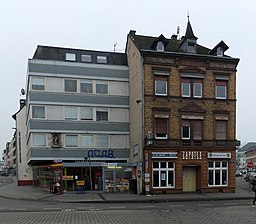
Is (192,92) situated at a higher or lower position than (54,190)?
higher

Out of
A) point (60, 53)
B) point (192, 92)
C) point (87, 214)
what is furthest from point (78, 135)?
point (87, 214)

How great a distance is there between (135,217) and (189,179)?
53.7 ft

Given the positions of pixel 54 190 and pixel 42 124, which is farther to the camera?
pixel 42 124

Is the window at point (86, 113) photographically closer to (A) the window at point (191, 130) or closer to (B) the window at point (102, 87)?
(B) the window at point (102, 87)

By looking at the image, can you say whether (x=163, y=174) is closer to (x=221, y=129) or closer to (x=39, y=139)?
(x=221, y=129)

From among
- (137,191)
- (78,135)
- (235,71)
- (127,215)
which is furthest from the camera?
(78,135)

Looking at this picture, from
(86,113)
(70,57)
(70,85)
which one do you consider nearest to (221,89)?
(86,113)

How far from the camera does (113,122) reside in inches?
1433

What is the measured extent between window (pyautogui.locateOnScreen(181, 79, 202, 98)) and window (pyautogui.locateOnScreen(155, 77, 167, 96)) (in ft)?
5.35

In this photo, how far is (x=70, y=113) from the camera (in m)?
35.4

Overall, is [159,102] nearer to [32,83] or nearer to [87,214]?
[32,83]

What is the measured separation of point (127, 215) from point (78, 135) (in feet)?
63.0

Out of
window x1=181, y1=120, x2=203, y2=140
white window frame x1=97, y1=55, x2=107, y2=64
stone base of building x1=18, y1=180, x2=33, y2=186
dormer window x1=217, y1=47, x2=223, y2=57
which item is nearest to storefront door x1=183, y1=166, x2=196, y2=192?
window x1=181, y1=120, x2=203, y2=140

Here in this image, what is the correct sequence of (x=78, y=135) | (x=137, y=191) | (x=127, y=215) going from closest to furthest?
(x=127, y=215) → (x=137, y=191) → (x=78, y=135)
